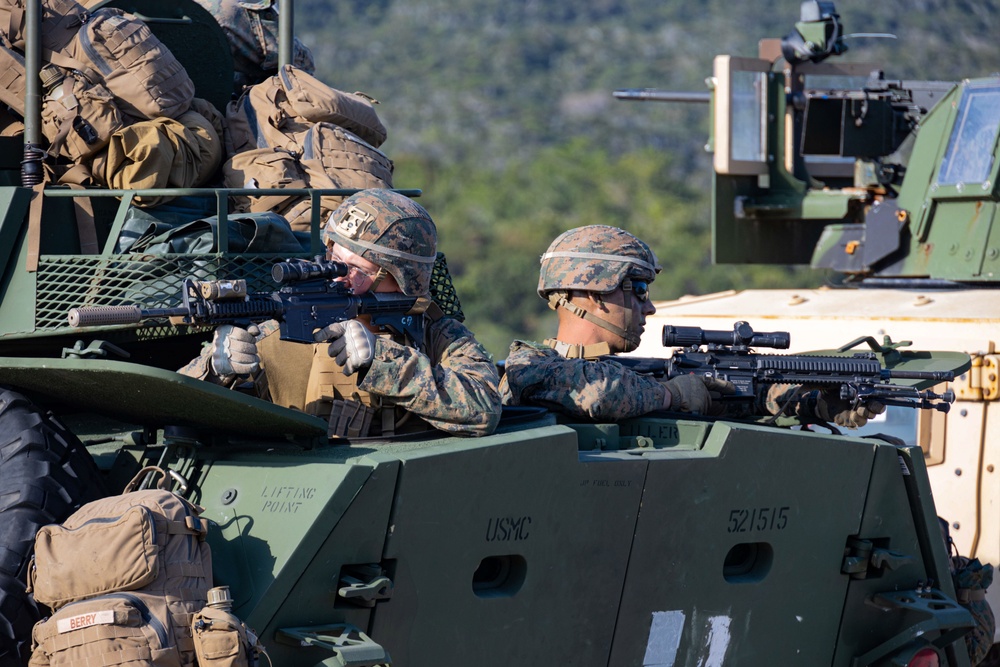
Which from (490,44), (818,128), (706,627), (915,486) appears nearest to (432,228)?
(706,627)

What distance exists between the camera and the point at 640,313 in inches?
224

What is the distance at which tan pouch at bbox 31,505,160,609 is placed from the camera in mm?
3893

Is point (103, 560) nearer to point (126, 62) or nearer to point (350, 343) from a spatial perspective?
point (350, 343)

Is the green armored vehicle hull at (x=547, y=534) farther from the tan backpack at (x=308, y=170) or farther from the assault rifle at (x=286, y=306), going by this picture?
the tan backpack at (x=308, y=170)

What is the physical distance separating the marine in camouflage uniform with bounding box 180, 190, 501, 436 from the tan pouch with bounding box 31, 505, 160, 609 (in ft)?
1.90

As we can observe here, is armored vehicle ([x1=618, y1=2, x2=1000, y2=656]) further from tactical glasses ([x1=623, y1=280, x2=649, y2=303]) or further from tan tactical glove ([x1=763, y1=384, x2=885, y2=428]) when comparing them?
tactical glasses ([x1=623, y1=280, x2=649, y2=303])

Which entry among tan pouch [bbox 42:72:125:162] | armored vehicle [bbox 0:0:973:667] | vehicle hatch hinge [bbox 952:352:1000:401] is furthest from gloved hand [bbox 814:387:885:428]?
tan pouch [bbox 42:72:125:162]

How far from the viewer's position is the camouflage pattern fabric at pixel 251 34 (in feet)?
22.6

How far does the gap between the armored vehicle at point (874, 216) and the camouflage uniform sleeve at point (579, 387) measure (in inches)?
104

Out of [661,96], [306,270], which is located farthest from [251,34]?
[661,96]

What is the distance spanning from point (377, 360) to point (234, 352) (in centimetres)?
41

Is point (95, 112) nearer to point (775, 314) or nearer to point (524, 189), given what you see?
point (775, 314)

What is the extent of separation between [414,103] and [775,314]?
31.0 metres

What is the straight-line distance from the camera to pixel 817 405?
19.1 ft
